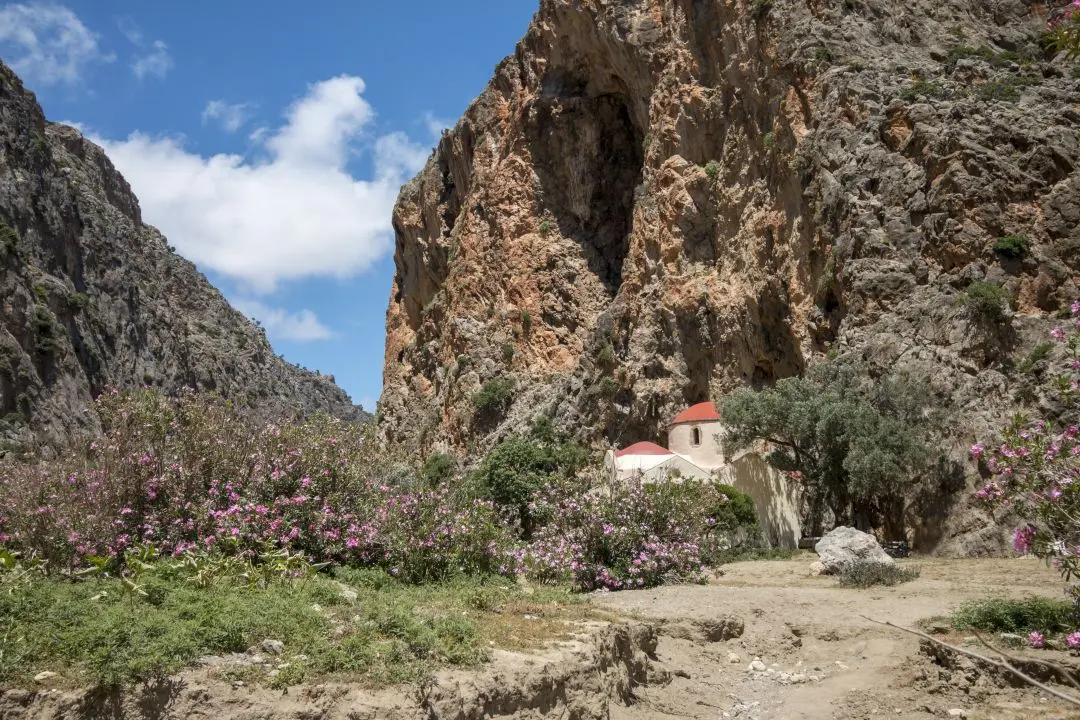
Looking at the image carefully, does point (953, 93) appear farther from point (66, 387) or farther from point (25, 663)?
point (66, 387)

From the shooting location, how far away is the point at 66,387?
60.2m

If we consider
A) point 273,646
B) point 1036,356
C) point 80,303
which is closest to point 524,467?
point 1036,356

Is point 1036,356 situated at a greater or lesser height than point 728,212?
lesser

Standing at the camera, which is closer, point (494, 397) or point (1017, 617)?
point (1017, 617)

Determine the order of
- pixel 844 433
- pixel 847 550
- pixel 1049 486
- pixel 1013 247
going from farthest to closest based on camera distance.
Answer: pixel 1013 247 → pixel 844 433 → pixel 847 550 → pixel 1049 486

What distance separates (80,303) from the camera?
6825 cm

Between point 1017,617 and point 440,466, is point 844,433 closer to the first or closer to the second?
point 1017,617

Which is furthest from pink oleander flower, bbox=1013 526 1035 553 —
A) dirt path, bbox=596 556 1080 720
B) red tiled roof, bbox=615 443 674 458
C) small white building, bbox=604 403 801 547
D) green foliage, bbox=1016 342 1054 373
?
red tiled roof, bbox=615 443 674 458

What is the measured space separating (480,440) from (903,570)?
3507 centimetres

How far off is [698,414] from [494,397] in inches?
651

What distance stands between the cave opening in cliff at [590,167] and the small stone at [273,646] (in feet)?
151

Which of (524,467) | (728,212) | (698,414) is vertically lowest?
(524,467)

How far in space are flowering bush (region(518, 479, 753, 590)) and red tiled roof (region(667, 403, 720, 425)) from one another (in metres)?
18.8

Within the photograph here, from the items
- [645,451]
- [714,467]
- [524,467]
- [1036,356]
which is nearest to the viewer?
[1036,356]
